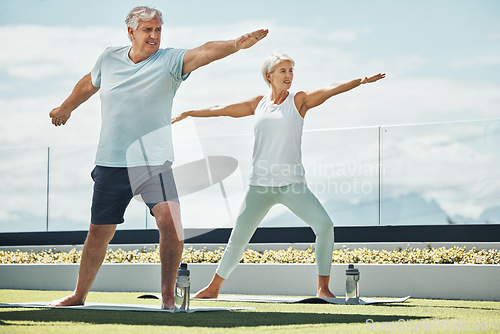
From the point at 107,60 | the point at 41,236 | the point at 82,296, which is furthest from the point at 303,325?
the point at 41,236

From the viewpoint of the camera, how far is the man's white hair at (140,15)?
Result: 4832 millimetres

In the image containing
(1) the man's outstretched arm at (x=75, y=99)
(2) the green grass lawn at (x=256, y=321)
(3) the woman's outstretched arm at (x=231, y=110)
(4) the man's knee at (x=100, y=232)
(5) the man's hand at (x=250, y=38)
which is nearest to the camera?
(2) the green grass lawn at (x=256, y=321)

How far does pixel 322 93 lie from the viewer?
583 centimetres

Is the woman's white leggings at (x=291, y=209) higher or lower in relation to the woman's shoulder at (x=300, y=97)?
lower

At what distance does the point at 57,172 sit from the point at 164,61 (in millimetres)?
7335

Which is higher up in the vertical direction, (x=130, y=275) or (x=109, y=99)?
(x=109, y=99)

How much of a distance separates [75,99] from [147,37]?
34.6 inches

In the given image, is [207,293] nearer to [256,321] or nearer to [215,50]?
[256,321]

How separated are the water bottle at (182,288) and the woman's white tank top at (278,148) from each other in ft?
4.31

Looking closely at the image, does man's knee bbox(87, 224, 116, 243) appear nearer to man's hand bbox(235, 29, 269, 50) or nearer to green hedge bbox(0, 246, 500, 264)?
man's hand bbox(235, 29, 269, 50)

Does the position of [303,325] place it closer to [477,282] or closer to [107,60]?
[107,60]

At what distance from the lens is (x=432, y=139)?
950 centimetres

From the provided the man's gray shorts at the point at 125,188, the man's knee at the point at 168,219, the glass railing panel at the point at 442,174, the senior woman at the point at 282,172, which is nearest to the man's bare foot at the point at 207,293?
the senior woman at the point at 282,172

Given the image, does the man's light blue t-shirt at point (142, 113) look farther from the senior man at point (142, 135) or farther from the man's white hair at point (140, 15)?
the man's white hair at point (140, 15)
